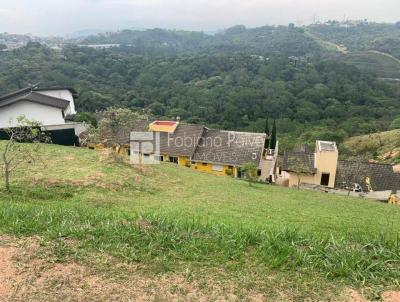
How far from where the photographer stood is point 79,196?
440 inches

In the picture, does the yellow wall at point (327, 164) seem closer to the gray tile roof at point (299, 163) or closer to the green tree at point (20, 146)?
the gray tile roof at point (299, 163)

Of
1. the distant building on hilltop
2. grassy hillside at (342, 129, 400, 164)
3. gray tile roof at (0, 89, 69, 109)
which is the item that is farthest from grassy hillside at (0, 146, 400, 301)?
grassy hillside at (342, 129, 400, 164)

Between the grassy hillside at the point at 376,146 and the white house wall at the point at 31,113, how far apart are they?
32.9 metres

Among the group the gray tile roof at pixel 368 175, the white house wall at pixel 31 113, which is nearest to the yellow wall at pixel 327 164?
the gray tile roof at pixel 368 175

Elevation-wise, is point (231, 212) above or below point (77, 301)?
below

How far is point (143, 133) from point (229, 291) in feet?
80.5

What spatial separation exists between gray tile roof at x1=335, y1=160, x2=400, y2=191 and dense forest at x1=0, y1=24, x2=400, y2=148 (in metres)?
17.1

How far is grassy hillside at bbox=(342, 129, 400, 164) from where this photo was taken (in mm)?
42097

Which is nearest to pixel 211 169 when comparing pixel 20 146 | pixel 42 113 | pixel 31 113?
pixel 42 113

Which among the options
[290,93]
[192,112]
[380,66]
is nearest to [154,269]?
[192,112]

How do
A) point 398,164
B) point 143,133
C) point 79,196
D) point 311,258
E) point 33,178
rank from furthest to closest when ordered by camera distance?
point 398,164 < point 143,133 < point 33,178 < point 79,196 < point 311,258

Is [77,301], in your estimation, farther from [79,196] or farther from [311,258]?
[79,196]

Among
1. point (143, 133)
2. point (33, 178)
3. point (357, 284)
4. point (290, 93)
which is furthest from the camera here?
point (290, 93)

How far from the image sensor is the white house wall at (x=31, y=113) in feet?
78.1
